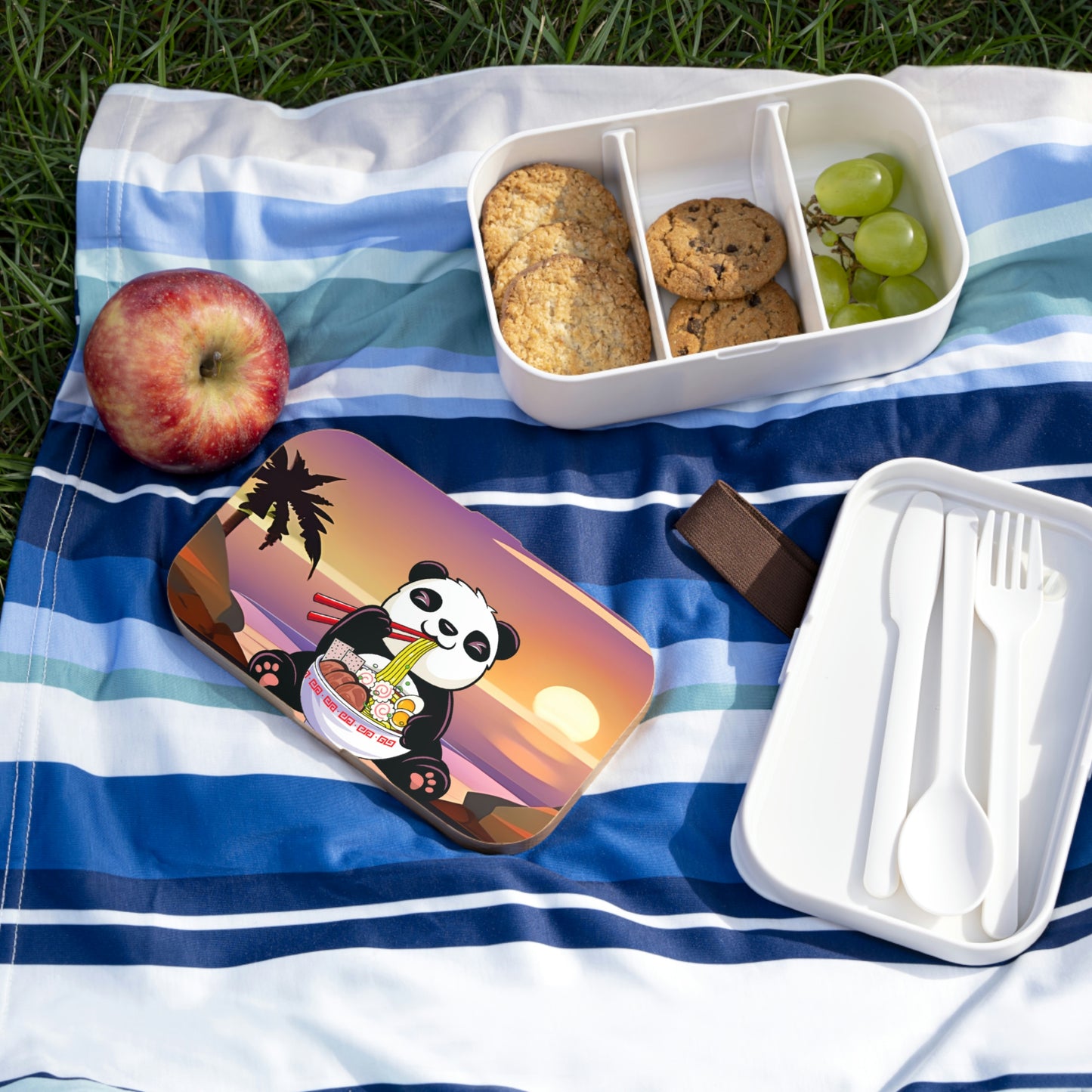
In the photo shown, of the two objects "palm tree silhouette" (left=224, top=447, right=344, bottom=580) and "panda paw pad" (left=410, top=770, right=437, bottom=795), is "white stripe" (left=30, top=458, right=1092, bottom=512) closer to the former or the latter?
"palm tree silhouette" (left=224, top=447, right=344, bottom=580)

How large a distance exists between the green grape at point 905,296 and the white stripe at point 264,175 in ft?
1.41

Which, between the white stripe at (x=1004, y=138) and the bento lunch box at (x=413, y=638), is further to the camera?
the white stripe at (x=1004, y=138)

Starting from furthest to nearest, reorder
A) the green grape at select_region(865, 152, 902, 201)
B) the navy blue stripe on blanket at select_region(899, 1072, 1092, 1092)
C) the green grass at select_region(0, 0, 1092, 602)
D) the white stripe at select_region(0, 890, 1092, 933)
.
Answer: the green grass at select_region(0, 0, 1092, 602) < the green grape at select_region(865, 152, 902, 201) < the white stripe at select_region(0, 890, 1092, 933) < the navy blue stripe on blanket at select_region(899, 1072, 1092, 1092)

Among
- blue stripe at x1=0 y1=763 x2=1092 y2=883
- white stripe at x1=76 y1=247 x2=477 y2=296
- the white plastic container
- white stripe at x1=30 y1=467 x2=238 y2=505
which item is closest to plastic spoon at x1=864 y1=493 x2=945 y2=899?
the white plastic container

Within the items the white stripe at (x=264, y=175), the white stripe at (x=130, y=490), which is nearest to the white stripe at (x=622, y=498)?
the white stripe at (x=130, y=490)

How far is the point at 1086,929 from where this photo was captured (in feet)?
2.81

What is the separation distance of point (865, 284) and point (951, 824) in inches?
19.8

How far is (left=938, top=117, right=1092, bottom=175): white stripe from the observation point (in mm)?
1061

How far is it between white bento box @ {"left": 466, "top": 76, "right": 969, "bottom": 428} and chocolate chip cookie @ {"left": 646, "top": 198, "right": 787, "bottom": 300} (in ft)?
0.06

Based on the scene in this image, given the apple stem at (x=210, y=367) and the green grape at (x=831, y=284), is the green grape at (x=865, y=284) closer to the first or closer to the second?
the green grape at (x=831, y=284)

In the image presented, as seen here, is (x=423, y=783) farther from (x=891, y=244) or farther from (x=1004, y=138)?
(x=1004, y=138)

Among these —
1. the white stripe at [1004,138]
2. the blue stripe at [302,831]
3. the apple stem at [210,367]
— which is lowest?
the blue stripe at [302,831]

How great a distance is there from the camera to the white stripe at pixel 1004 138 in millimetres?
1061

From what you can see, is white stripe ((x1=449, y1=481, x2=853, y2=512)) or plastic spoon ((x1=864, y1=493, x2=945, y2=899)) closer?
plastic spoon ((x1=864, y1=493, x2=945, y2=899))
